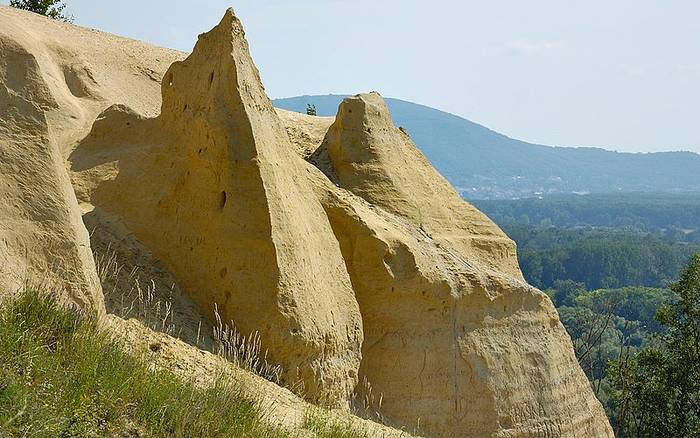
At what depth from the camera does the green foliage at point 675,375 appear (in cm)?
1800

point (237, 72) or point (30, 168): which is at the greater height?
point (237, 72)

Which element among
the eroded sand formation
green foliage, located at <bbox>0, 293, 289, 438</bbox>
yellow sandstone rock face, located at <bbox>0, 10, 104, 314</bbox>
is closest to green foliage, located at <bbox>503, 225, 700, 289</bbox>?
the eroded sand formation

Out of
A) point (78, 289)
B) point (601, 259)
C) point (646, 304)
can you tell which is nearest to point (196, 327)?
→ point (78, 289)

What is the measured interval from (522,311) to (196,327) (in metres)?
4.64

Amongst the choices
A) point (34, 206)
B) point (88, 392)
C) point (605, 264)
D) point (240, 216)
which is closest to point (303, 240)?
point (240, 216)

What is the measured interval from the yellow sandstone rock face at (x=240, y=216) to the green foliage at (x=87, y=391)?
182cm

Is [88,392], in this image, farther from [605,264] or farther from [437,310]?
[605,264]

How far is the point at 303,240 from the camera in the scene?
9289 mm

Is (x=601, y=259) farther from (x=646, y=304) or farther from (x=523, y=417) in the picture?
(x=523, y=417)

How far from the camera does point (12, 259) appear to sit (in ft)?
23.0

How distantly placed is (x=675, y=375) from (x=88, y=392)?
15.2 metres

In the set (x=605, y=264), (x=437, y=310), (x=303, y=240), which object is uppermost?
(x=303, y=240)

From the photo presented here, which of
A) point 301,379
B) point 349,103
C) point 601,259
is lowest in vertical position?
point 601,259

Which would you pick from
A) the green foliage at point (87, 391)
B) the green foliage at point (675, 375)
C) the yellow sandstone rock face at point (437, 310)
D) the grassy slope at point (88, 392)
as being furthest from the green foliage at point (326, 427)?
the green foliage at point (675, 375)
